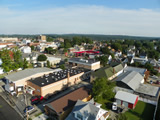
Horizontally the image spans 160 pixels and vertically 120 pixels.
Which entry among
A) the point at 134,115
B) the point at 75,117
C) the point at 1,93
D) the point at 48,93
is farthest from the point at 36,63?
the point at 134,115

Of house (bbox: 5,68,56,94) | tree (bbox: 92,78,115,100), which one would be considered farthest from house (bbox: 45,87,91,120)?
house (bbox: 5,68,56,94)

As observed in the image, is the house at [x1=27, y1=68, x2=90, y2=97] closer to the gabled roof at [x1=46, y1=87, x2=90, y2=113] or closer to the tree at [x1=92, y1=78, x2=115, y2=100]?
the gabled roof at [x1=46, y1=87, x2=90, y2=113]

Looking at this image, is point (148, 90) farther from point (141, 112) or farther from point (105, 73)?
point (105, 73)

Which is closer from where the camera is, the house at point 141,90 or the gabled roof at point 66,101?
the gabled roof at point 66,101

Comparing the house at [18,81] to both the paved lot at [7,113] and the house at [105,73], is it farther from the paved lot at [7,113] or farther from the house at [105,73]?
the house at [105,73]

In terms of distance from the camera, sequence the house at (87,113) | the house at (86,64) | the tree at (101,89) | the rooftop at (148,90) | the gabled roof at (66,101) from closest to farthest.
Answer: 1. the house at (87,113)
2. the gabled roof at (66,101)
3. the tree at (101,89)
4. the rooftop at (148,90)
5. the house at (86,64)

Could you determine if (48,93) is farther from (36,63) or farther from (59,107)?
(36,63)

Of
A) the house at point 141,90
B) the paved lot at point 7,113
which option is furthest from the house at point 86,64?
the paved lot at point 7,113
